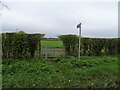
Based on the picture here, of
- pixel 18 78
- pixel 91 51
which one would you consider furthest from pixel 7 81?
pixel 91 51

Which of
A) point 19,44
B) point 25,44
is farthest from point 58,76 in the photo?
point 25,44

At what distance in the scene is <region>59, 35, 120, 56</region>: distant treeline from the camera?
54.8ft

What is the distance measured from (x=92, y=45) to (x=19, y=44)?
15.3 ft

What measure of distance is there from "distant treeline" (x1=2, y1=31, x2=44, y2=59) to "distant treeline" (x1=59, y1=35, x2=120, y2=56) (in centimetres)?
194

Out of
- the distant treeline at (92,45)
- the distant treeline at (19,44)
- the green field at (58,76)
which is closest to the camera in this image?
the green field at (58,76)

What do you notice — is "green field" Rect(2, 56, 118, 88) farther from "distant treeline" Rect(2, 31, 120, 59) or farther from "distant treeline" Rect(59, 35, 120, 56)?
"distant treeline" Rect(59, 35, 120, 56)

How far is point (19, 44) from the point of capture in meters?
15.0

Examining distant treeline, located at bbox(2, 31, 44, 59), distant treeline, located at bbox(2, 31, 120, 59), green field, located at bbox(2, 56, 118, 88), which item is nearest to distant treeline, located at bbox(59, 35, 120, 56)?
distant treeline, located at bbox(2, 31, 120, 59)

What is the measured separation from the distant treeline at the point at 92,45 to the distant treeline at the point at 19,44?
1.94 m

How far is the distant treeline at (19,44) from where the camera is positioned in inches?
588

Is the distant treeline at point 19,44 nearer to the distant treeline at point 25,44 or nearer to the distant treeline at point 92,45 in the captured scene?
the distant treeline at point 25,44

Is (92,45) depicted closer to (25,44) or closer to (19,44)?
(25,44)

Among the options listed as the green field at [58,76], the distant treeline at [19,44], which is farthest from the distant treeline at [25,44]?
the green field at [58,76]

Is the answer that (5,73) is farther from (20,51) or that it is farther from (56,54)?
(56,54)
